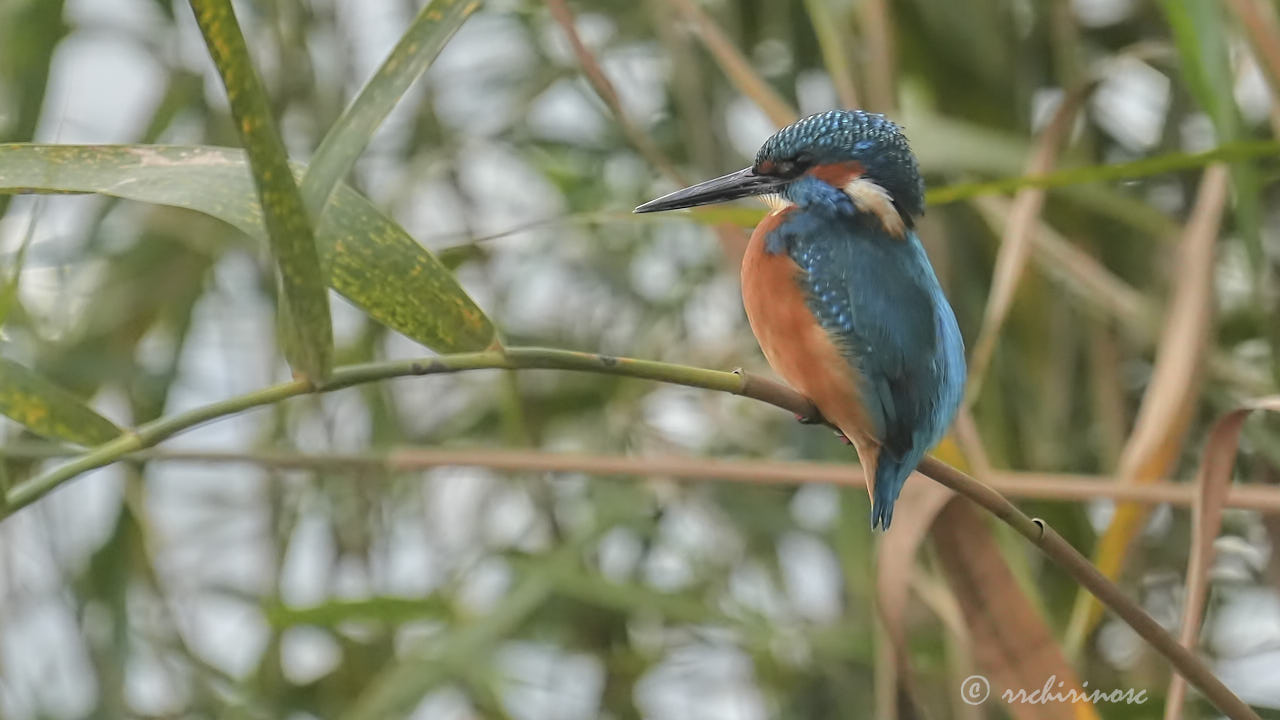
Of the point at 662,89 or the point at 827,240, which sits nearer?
the point at 827,240

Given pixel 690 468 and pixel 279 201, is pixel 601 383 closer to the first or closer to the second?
pixel 690 468

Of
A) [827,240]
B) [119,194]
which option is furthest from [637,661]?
[119,194]

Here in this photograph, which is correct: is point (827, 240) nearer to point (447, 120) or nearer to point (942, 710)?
point (942, 710)

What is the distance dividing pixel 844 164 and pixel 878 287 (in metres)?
0.11

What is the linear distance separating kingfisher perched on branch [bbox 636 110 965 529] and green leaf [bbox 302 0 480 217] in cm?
18

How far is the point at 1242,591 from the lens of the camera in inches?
53.3

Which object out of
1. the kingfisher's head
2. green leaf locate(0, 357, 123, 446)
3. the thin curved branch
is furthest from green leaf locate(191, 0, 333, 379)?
the kingfisher's head

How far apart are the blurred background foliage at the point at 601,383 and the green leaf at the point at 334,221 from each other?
1.67 feet

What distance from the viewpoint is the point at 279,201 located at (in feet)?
1.68

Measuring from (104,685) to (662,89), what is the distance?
89 centimetres

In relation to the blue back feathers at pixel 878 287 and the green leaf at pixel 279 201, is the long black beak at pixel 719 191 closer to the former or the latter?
the blue back feathers at pixel 878 287

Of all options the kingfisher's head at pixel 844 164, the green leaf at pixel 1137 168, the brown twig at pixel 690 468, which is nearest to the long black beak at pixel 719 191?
the kingfisher's head at pixel 844 164

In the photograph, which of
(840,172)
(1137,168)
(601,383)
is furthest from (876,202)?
(601,383)

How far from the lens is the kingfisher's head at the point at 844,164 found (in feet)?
2.76
